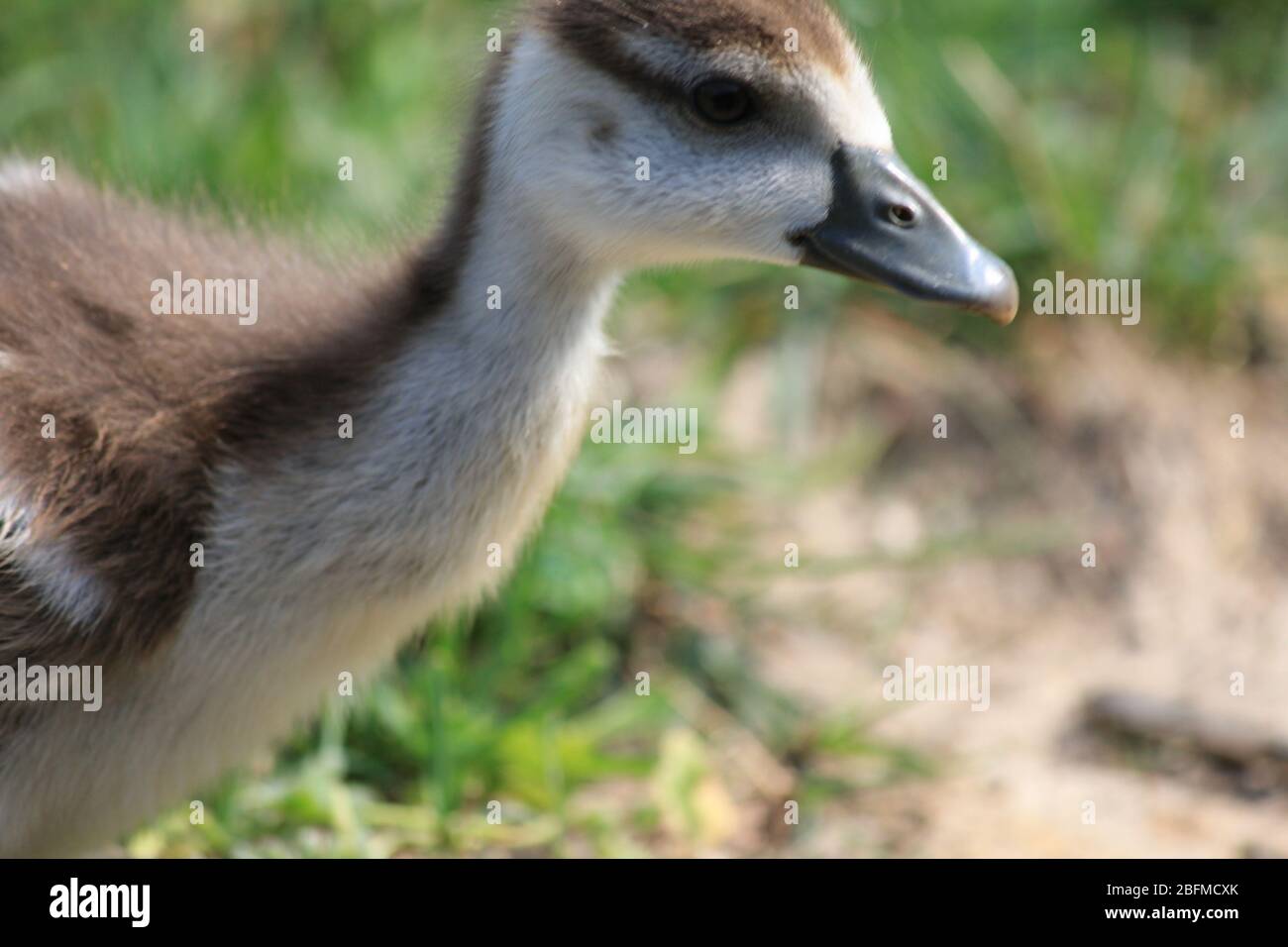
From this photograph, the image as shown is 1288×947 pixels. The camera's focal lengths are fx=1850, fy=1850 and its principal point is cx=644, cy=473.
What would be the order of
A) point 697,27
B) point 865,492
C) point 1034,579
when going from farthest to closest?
point 865,492 < point 1034,579 < point 697,27

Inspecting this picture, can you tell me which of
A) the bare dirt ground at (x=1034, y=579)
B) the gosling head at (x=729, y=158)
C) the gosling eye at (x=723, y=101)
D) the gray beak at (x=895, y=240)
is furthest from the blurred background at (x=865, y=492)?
the gray beak at (x=895, y=240)

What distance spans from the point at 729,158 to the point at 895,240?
0.24m

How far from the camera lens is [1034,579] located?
3812mm

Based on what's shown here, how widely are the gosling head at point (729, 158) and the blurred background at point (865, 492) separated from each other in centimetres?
30

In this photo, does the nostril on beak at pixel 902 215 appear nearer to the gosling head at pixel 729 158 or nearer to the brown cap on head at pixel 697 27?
the gosling head at pixel 729 158

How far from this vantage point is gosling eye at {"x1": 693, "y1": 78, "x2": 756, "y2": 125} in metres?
2.39

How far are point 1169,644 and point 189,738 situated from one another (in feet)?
6.53

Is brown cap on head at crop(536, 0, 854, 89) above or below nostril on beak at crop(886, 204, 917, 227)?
above

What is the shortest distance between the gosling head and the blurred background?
0.99 feet

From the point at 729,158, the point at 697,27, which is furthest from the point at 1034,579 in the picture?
the point at 697,27

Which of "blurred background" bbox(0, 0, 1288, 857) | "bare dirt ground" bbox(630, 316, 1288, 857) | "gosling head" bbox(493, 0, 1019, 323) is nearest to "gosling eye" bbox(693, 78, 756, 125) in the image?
"gosling head" bbox(493, 0, 1019, 323)

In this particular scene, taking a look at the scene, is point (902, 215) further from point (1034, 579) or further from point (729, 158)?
point (1034, 579)

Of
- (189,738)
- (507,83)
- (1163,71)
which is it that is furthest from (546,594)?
(1163,71)

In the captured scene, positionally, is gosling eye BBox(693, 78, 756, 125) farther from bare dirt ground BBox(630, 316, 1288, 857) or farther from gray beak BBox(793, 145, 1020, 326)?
bare dirt ground BBox(630, 316, 1288, 857)
